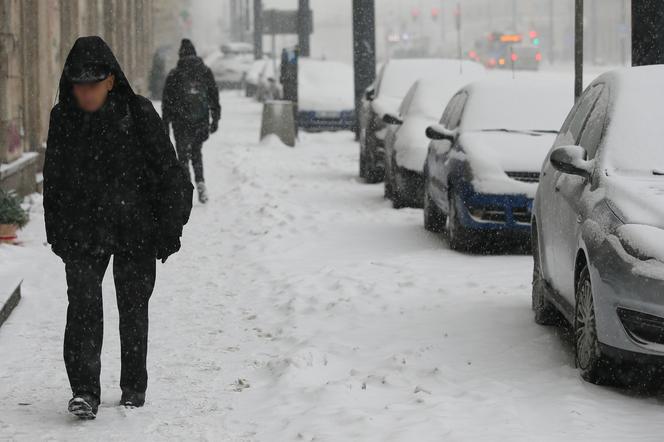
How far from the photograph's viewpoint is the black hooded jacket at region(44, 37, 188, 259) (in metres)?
6.30

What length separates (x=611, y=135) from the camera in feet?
24.2

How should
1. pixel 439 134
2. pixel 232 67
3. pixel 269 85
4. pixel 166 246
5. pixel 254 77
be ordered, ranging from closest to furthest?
pixel 166 246 < pixel 439 134 < pixel 269 85 < pixel 254 77 < pixel 232 67

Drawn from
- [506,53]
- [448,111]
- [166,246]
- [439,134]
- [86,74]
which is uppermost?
[506,53]

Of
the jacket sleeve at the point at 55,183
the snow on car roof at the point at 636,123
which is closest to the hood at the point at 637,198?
the snow on car roof at the point at 636,123

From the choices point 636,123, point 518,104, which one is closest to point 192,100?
point 518,104

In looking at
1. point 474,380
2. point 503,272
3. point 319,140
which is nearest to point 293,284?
point 503,272

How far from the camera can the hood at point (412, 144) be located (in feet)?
48.2

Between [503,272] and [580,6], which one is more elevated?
[580,6]

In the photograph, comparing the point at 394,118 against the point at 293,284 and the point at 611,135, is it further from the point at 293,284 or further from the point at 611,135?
the point at 611,135

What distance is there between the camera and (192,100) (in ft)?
49.9

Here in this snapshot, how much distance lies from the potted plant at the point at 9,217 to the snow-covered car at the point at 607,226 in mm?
5318

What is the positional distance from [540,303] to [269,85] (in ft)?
97.9

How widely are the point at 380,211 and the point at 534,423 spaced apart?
9181 millimetres

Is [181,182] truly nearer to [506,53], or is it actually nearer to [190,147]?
[190,147]
